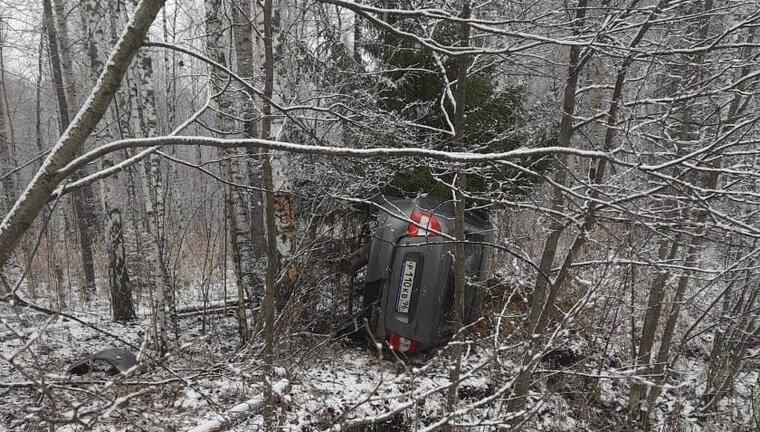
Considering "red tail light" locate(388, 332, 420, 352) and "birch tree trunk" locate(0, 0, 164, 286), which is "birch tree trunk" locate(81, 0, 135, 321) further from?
"birch tree trunk" locate(0, 0, 164, 286)

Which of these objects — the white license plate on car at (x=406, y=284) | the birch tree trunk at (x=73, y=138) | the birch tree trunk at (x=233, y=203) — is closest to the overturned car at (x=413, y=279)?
the white license plate on car at (x=406, y=284)

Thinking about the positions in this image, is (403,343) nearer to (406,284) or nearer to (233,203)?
(406,284)

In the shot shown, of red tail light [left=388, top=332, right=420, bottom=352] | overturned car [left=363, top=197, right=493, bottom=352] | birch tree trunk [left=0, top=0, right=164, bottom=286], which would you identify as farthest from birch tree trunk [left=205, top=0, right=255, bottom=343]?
birch tree trunk [left=0, top=0, right=164, bottom=286]

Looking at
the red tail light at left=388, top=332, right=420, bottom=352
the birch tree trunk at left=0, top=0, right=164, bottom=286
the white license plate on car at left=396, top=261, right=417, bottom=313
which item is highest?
the birch tree trunk at left=0, top=0, right=164, bottom=286

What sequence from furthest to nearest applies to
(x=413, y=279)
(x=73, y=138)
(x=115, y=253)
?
(x=115, y=253) < (x=413, y=279) < (x=73, y=138)

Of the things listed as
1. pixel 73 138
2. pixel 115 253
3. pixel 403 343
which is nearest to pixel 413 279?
pixel 403 343

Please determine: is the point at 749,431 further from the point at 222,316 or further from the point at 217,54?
the point at 217,54

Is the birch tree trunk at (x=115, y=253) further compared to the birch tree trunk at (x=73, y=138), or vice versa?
the birch tree trunk at (x=115, y=253)

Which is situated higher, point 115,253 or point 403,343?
point 115,253

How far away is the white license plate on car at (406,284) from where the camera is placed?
209 inches

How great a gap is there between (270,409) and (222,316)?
14.6ft

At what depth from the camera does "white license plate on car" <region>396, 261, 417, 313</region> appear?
5.31 metres

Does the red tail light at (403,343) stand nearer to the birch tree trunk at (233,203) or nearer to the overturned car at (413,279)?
the overturned car at (413,279)

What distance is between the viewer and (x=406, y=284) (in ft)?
17.5
